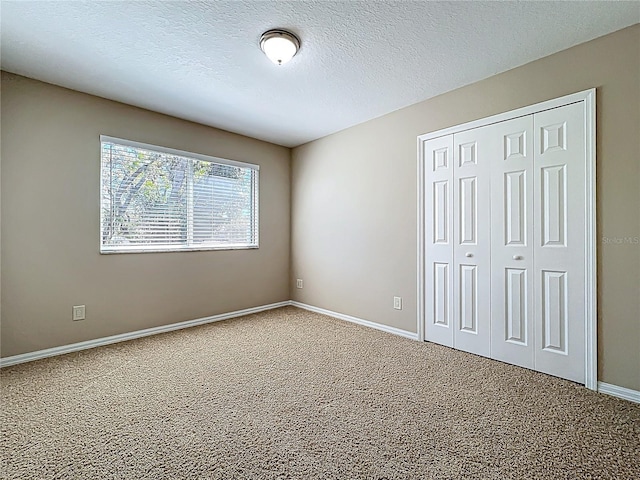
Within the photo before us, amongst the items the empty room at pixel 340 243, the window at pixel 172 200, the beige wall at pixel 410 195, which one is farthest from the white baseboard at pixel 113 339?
the beige wall at pixel 410 195

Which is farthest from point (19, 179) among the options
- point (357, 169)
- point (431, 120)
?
point (431, 120)

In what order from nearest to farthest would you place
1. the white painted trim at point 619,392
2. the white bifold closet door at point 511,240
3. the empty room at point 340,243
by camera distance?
1. the empty room at point 340,243
2. the white painted trim at point 619,392
3. the white bifold closet door at point 511,240

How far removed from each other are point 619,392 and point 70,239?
176 inches

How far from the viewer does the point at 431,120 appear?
3115mm

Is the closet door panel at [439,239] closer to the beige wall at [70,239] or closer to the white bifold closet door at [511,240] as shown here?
the white bifold closet door at [511,240]

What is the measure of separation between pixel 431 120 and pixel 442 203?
835 mm

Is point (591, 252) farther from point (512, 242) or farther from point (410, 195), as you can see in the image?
point (410, 195)

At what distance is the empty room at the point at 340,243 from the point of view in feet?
5.60

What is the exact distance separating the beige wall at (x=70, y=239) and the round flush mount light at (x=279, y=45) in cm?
192

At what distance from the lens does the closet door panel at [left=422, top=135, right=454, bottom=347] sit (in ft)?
9.82

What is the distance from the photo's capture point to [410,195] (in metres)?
3.29

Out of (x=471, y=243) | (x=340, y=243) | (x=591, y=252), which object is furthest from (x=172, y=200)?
(x=591, y=252)

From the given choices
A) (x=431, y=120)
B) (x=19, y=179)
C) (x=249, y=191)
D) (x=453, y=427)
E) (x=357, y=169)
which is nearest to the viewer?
(x=453, y=427)

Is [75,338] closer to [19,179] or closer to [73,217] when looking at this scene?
[73,217]
